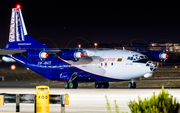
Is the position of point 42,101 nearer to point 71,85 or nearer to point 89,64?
point 71,85

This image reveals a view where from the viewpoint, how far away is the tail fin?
4003 cm

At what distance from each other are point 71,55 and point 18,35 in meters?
9.30

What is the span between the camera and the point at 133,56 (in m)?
32.5

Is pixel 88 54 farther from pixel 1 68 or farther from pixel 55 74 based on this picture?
pixel 1 68

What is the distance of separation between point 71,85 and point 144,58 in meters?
7.16

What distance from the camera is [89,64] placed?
115ft

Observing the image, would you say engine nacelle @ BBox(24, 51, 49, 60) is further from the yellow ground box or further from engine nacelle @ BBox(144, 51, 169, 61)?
the yellow ground box

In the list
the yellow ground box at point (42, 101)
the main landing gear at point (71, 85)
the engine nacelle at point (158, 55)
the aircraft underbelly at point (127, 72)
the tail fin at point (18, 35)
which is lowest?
the yellow ground box at point (42, 101)

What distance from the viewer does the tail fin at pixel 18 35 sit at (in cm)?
4003

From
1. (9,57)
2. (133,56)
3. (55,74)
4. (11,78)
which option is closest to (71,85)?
(55,74)

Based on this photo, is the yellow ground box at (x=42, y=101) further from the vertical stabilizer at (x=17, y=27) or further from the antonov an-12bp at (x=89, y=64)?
the vertical stabilizer at (x=17, y=27)

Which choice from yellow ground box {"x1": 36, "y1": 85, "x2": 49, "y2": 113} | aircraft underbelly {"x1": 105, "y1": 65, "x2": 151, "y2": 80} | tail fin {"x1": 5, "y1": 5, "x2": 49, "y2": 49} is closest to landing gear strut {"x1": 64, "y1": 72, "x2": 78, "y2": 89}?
aircraft underbelly {"x1": 105, "y1": 65, "x2": 151, "y2": 80}

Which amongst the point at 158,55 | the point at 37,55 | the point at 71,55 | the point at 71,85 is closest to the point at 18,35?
the point at 37,55

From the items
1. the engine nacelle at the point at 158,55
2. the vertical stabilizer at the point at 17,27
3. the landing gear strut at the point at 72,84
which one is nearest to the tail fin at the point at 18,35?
the vertical stabilizer at the point at 17,27
